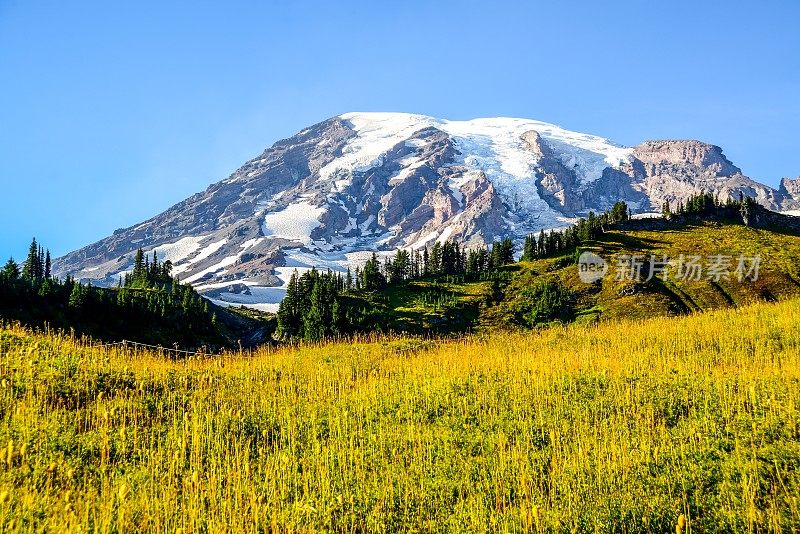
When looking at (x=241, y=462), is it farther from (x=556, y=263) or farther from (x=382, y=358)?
(x=556, y=263)

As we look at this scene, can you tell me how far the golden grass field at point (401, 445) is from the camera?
7047 millimetres

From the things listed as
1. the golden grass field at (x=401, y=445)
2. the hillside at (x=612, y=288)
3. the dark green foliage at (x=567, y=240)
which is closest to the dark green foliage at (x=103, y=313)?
the hillside at (x=612, y=288)

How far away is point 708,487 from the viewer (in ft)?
25.7

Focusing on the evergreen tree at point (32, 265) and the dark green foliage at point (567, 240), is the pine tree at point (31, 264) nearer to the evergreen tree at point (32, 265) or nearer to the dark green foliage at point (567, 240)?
the evergreen tree at point (32, 265)

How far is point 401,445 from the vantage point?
9984mm

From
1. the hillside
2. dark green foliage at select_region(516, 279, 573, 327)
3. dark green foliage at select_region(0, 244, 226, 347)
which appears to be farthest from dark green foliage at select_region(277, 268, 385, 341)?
dark green foliage at select_region(516, 279, 573, 327)

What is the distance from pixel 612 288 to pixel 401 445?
9154 centimetres

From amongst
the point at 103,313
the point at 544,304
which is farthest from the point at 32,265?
the point at 544,304

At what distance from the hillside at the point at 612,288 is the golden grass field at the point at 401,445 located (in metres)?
65.0

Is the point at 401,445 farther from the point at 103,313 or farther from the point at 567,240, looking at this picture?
the point at 567,240

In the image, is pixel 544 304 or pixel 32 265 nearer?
pixel 544 304

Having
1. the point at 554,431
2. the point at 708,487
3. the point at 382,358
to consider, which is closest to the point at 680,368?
the point at 554,431

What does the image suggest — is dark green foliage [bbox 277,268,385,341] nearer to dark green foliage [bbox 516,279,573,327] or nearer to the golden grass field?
dark green foliage [bbox 516,279,573,327]

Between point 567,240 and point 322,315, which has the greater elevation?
point 567,240
